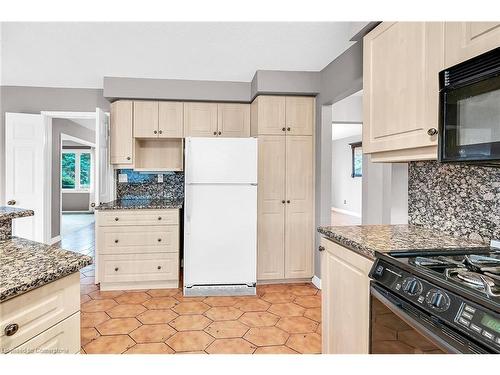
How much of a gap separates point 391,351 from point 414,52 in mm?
1270

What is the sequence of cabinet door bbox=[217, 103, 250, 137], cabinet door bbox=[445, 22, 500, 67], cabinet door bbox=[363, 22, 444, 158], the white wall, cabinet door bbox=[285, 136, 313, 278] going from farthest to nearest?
the white wall → cabinet door bbox=[217, 103, 250, 137] → cabinet door bbox=[285, 136, 313, 278] → cabinet door bbox=[363, 22, 444, 158] → cabinet door bbox=[445, 22, 500, 67]

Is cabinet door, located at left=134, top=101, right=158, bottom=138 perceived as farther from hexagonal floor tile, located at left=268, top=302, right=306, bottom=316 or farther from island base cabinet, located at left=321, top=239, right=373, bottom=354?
island base cabinet, located at left=321, top=239, right=373, bottom=354

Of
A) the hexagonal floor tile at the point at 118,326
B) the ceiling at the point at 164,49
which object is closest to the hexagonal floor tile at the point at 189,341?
the hexagonal floor tile at the point at 118,326

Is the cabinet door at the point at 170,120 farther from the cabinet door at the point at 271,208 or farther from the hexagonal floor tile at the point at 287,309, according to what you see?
the hexagonal floor tile at the point at 287,309

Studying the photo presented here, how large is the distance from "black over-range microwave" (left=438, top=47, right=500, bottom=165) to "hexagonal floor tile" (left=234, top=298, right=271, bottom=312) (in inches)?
78.8

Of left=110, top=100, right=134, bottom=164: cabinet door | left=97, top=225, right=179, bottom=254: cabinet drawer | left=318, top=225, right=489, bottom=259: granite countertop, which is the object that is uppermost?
left=110, top=100, right=134, bottom=164: cabinet door

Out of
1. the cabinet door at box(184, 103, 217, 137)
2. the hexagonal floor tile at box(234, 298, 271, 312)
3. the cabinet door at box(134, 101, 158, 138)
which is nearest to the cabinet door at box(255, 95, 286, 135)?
the cabinet door at box(184, 103, 217, 137)

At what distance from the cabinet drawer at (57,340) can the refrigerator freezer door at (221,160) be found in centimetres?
184

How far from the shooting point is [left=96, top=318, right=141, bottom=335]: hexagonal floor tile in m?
2.19

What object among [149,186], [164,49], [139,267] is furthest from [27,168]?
[164,49]

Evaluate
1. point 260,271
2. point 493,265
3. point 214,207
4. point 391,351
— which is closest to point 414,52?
point 493,265

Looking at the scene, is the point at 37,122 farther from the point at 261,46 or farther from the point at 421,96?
the point at 421,96

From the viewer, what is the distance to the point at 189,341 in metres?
2.07
